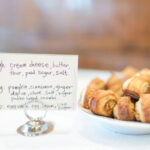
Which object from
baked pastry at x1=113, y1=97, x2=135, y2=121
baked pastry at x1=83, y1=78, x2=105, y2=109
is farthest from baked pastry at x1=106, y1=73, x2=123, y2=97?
baked pastry at x1=113, y1=97, x2=135, y2=121

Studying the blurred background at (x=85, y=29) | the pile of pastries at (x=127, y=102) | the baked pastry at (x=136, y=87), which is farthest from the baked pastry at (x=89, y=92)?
the blurred background at (x=85, y=29)

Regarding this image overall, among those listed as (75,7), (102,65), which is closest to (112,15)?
(75,7)

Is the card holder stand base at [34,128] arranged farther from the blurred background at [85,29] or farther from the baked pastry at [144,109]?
the blurred background at [85,29]

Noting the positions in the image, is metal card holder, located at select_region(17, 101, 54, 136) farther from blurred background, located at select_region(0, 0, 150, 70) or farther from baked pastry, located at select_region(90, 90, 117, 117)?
blurred background, located at select_region(0, 0, 150, 70)

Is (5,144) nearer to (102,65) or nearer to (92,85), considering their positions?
(92,85)

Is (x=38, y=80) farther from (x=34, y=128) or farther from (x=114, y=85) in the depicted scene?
(x=114, y=85)

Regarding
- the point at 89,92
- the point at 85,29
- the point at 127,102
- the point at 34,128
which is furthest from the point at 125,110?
the point at 85,29
